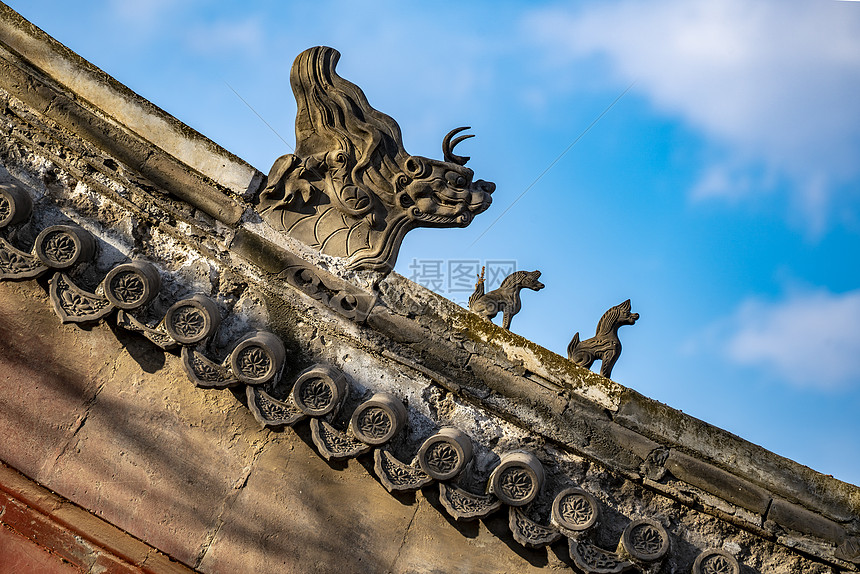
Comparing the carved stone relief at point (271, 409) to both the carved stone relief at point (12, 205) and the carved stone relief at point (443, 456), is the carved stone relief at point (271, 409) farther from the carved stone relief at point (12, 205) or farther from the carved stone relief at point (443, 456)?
the carved stone relief at point (12, 205)

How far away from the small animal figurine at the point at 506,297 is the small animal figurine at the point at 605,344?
48 centimetres

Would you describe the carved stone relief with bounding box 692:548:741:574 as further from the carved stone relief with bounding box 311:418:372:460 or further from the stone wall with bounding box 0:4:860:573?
the carved stone relief with bounding box 311:418:372:460

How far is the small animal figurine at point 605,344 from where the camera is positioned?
5.04 metres

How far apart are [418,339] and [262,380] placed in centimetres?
97

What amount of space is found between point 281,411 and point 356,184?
1.54 meters

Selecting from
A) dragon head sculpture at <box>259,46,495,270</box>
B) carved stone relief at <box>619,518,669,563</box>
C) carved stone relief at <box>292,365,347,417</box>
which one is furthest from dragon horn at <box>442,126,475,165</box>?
carved stone relief at <box>619,518,669,563</box>

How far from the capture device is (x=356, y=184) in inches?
194

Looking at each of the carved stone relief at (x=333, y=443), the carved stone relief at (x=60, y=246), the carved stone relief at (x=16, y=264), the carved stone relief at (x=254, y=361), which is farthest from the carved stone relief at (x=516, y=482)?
the carved stone relief at (x=16, y=264)

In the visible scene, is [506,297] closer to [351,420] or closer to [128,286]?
[351,420]

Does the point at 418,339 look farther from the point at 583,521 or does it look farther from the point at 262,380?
the point at 583,521

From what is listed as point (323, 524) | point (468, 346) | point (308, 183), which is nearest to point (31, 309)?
point (308, 183)

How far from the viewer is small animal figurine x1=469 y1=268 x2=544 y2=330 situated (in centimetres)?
493

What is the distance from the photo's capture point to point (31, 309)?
464 cm

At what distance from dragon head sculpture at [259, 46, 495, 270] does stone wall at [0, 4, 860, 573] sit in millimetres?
169
